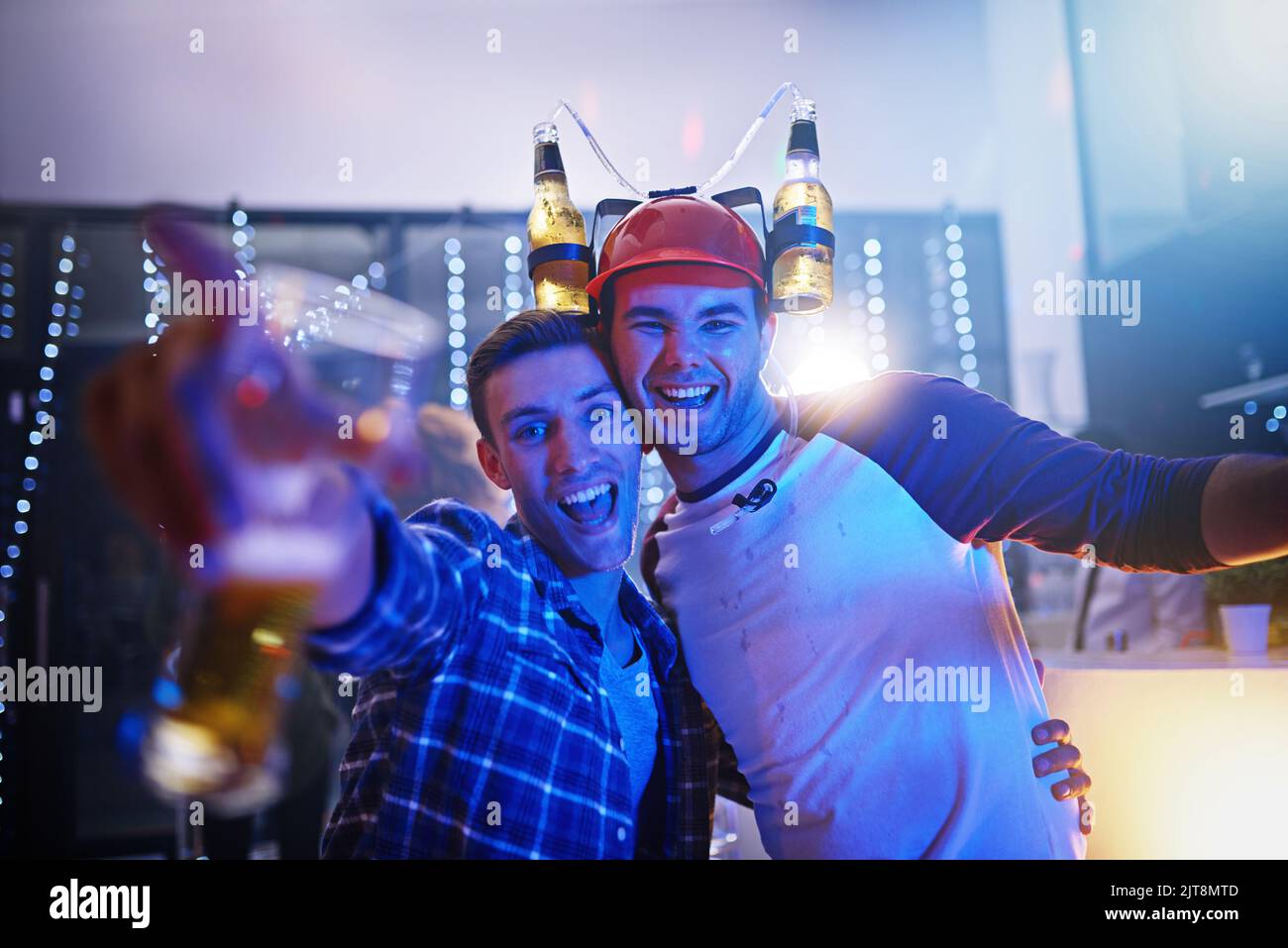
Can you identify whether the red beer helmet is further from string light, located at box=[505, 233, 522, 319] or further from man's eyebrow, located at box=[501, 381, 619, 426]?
string light, located at box=[505, 233, 522, 319]

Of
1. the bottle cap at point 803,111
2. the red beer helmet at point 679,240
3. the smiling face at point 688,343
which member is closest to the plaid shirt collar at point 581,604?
the smiling face at point 688,343

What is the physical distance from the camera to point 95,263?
3812 millimetres

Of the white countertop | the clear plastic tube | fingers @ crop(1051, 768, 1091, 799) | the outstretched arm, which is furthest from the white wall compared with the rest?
fingers @ crop(1051, 768, 1091, 799)

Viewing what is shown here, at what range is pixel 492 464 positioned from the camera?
161 cm

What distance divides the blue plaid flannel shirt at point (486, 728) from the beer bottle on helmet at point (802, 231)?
0.74m

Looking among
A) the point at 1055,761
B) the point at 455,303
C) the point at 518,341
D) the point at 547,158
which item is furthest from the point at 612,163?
the point at 455,303

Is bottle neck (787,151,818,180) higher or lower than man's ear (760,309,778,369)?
higher

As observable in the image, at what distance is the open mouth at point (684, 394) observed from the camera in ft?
5.24

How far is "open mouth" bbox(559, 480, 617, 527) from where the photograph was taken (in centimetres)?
150

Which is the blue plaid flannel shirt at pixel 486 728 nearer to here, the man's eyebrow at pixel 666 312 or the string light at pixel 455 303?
the man's eyebrow at pixel 666 312

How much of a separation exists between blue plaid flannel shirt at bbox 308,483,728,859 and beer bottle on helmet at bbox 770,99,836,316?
0.74m
